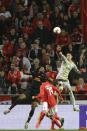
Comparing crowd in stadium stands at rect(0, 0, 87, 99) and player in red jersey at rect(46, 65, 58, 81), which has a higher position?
crowd in stadium stands at rect(0, 0, 87, 99)

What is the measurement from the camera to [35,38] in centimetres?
1495

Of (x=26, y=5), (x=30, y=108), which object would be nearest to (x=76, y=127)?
(x=30, y=108)

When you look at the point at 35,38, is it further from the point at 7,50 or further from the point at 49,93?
the point at 49,93

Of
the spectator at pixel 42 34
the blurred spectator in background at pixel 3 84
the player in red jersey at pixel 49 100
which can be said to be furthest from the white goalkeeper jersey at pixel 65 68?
the spectator at pixel 42 34

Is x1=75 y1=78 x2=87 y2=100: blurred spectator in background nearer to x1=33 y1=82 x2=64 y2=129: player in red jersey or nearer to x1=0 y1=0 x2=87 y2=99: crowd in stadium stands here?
x1=0 y1=0 x2=87 y2=99: crowd in stadium stands

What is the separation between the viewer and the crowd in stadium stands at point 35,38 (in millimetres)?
13539

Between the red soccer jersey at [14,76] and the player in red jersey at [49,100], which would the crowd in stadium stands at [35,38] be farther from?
the player in red jersey at [49,100]

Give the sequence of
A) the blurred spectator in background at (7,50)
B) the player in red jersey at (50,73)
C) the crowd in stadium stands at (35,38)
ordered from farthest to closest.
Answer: the blurred spectator in background at (7,50) < the crowd in stadium stands at (35,38) < the player in red jersey at (50,73)

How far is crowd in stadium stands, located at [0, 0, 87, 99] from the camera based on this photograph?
13.5 metres

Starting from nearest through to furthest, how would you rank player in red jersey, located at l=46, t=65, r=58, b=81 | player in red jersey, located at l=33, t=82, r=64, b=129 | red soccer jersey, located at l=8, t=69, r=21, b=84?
player in red jersey, located at l=33, t=82, r=64, b=129 → player in red jersey, located at l=46, t=65, r=58, b=81 → red soccer jersey, located at l=8, t=69, r=21, b=84

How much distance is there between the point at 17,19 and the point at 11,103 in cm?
440

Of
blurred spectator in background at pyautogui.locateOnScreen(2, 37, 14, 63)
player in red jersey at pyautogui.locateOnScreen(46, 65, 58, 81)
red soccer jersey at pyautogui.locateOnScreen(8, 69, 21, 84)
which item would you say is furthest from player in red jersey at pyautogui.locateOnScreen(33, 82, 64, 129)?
blurred spectator in background at pyautogui.locateOnScreen(2, 37, 14, 63)

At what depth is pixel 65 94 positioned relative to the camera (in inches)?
486

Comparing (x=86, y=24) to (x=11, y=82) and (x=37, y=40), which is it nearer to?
(x=37, y=40)
